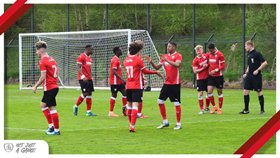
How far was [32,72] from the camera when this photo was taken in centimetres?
3497

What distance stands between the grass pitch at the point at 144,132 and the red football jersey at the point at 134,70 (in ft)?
Result: 3.27

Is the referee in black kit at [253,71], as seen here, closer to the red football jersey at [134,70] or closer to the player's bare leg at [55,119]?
the red football jersey at [134,70]

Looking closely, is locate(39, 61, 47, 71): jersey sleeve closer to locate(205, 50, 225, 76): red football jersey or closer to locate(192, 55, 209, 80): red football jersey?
locate(192, 55, 209, 80): red football jersey

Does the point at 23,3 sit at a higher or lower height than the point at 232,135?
higher

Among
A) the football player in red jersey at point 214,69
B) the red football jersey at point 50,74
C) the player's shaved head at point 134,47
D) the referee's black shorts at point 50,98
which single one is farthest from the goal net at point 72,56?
the referee's black shorts at point 50,98

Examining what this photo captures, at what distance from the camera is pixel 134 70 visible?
1377 cm

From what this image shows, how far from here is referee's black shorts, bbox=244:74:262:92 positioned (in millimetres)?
17625

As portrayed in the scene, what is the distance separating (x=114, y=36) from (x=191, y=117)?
Answer: 1589 centimetres

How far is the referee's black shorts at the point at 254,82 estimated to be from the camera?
17.6m

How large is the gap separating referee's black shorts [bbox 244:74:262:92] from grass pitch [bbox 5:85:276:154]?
73cm

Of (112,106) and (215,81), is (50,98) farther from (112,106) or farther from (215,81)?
(215,81)

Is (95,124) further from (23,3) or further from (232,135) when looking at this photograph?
(23,3)

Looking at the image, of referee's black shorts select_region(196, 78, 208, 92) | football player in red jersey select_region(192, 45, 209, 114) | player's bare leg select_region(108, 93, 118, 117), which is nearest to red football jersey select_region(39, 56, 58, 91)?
player's bare leg select_region(108, 93, 118, 117)

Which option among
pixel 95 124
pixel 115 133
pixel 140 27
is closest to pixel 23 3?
pixel 115 133
